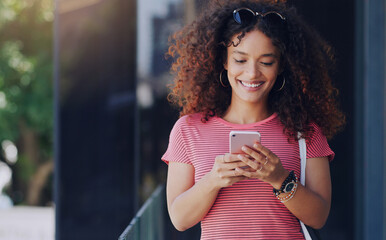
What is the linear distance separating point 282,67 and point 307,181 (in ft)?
1.54

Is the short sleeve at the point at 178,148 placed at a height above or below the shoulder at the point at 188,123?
below

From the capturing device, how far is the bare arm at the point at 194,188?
5.98ft

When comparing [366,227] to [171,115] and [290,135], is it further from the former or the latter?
[171,115]

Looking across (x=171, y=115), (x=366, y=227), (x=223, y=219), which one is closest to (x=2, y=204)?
(x=171, y=115)

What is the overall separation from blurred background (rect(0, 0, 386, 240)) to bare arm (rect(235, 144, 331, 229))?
Answer: 0.85 m

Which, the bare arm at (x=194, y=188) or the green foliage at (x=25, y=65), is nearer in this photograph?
the bare arm at (x=194, y=188)

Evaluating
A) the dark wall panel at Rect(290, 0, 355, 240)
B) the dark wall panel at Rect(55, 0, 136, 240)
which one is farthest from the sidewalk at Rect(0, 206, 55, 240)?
the dark wall panel at Rect(290, 0, 355, 240)

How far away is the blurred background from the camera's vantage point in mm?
4203

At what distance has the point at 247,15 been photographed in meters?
2.05

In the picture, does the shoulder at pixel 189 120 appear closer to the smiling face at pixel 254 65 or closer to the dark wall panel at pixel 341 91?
the smiling face at pixel 254 65

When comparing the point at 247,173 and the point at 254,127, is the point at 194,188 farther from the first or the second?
the point at 254,127

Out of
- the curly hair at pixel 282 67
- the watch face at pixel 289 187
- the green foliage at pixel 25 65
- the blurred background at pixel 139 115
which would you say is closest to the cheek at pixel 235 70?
the curly hair at pixel 282 67

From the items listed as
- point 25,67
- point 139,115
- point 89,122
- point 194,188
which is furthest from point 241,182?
point 25,67

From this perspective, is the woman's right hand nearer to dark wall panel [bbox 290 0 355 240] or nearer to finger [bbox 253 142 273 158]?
finger [bbox 253 142 273 158]
